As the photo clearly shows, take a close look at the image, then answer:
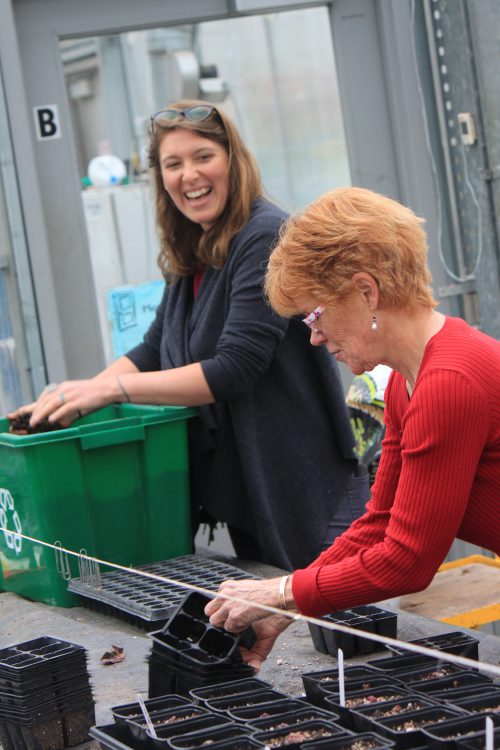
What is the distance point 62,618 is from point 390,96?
8.06 ft

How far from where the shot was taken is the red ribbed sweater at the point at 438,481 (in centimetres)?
169

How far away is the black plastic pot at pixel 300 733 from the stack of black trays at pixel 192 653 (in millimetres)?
328

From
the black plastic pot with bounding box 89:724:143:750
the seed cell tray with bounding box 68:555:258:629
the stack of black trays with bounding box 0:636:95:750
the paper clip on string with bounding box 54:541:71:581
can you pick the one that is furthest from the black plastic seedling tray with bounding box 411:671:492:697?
the paper clip on string with bounding box 54:541:71:581

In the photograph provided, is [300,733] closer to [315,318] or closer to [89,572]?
[315,318]

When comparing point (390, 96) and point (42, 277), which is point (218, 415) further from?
point (390, 96)

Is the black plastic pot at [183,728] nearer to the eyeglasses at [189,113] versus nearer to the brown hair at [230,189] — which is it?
the brown hair at [230,189]

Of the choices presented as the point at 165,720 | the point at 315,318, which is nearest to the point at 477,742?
the point at 165,720

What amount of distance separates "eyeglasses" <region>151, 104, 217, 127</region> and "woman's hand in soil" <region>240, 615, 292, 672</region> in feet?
4.40

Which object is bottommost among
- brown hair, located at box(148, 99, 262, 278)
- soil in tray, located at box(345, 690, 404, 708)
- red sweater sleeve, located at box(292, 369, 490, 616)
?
soil in tray, located at box(345, 690, 404, 708)

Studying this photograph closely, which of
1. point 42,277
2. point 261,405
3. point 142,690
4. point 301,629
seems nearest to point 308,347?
point 261,405

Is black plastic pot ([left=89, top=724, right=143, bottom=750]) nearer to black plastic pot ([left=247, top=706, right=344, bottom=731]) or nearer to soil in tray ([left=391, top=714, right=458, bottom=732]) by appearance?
black plastic pot ([left=247, top=706, right=344, bottom=731])

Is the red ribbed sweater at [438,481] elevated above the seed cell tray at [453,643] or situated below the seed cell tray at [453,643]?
above

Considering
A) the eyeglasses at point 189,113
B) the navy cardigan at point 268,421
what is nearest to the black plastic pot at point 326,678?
the navy cardigan at point 268,421

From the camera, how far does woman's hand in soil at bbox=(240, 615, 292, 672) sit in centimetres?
203
